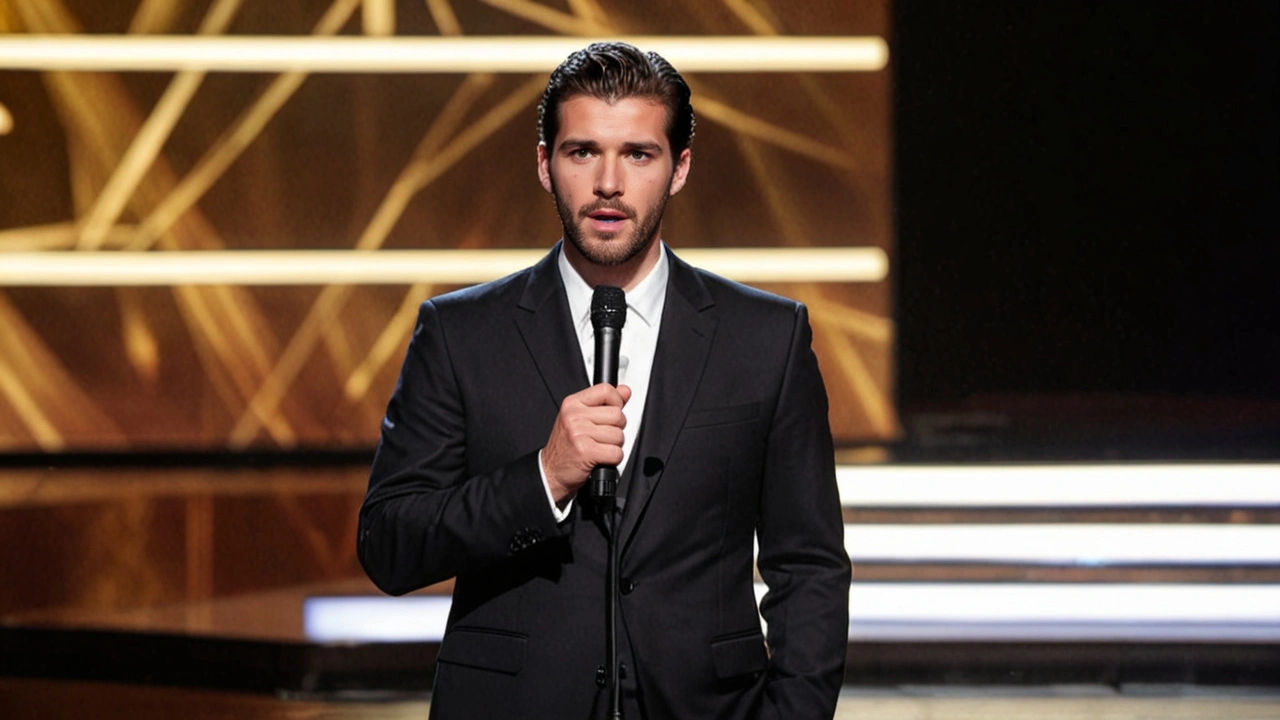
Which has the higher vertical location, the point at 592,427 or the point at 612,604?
the point at 592,427

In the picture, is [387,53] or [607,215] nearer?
[607,215]

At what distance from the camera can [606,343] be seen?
124 centimetres

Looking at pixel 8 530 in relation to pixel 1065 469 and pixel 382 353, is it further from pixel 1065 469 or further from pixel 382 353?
pixel 1065 469

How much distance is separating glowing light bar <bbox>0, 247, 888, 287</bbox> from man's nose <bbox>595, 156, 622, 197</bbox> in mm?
3860

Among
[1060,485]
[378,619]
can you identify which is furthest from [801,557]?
[1060,485]

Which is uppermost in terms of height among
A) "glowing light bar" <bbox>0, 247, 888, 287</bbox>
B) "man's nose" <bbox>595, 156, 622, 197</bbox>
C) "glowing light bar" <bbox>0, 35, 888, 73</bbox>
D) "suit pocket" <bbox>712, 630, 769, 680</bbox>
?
"glowing light bar" <bbox>0, 35, 888, 73</bbox>

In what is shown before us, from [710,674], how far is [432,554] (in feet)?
0.97

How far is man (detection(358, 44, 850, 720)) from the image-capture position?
1347 millimetres

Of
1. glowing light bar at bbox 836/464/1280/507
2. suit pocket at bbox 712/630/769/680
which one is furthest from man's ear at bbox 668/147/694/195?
glowing light bar at bbox 836/464/1280/507

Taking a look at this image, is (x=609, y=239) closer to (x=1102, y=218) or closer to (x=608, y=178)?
(x=608, y=178)

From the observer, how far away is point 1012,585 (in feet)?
13.1

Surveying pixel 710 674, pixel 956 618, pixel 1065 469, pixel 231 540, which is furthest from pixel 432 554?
pixel 231 540

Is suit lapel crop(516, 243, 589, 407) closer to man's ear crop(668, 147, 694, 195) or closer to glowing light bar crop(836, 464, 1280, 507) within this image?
man's ear crop(668, 147, 694, 195)

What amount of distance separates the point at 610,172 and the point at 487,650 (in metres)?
0.47
